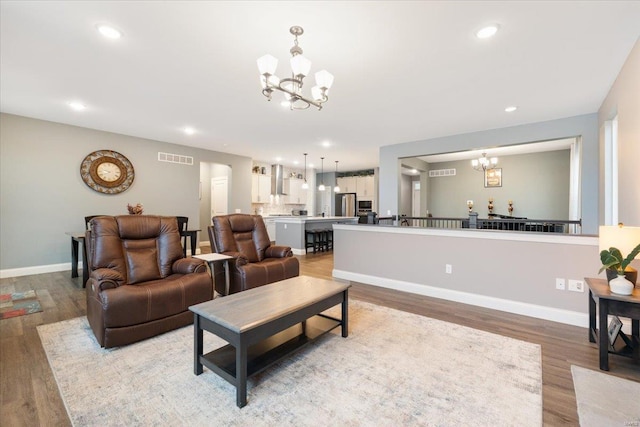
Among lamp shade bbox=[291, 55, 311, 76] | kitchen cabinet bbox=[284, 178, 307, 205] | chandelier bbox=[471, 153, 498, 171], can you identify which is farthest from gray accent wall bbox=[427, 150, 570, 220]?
lamp shade bbox=[291, 55, 311, 76]

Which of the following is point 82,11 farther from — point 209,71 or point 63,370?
point 63,370

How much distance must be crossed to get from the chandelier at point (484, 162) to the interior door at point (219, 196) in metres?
6.48

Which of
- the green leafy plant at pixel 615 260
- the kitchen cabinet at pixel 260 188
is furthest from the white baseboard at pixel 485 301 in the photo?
the kitchen cabinet at pixel 260 188

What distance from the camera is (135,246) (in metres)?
2.96

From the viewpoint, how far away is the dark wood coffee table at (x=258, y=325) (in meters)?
1.70

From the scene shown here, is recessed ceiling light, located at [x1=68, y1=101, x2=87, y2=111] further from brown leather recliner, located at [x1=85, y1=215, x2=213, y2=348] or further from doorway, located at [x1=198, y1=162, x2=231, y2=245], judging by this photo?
doorway, located at [x1=198, y1=162, x2=231, y2=245]

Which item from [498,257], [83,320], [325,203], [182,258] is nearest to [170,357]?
[182,258]

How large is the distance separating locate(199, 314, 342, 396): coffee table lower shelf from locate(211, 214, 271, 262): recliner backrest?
5.05 feet

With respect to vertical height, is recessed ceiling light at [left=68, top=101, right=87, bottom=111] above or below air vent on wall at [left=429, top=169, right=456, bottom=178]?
above

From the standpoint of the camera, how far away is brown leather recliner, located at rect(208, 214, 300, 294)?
11.4 ft

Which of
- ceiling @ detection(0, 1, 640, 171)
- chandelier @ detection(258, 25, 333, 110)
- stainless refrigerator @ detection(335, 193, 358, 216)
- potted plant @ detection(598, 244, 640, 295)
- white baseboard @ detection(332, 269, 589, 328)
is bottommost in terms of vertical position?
white baseboard @ detection(332, 269, 589, 328)

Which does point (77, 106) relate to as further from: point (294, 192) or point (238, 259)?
point (294, 192)

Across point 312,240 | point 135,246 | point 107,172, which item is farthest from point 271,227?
point 135,246

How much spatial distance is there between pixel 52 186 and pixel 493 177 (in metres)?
9.89
